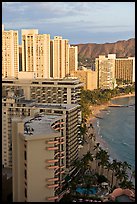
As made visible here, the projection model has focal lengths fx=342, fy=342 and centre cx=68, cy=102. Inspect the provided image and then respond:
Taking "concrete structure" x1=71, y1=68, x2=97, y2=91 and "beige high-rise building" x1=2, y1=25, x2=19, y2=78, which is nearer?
"beige high-rise building" x1=2, y1=25, x2=19, y2=78

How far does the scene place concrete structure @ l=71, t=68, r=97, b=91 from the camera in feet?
36.3

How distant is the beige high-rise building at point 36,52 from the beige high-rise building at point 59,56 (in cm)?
52

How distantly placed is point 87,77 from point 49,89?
5.99m

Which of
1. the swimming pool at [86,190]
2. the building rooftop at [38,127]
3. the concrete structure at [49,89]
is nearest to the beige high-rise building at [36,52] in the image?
the concrete structure at [49,89]

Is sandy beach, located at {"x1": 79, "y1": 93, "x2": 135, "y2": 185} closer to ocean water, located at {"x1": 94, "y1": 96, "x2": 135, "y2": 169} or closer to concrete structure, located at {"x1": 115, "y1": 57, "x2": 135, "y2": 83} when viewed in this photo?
ocean water, located at {"x1": 94, "y1": 96, "x2": 135, "y2": 169}

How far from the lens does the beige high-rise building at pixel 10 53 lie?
8375 mm

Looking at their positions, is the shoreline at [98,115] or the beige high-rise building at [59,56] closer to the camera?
the shoreline at [98,115]

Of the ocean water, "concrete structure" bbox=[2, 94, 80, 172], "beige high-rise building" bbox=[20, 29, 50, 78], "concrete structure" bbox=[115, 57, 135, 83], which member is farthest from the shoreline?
"concrete structure" bbox=[115, 57, 135, 83]

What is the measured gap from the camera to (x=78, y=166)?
3.81 metres

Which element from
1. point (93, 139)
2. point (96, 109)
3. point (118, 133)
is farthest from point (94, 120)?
point (93, 139)

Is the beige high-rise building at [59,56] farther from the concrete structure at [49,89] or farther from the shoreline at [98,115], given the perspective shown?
the concrete structure at [49,89]

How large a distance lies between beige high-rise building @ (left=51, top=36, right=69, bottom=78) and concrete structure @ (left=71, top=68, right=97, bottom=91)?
1490 millimetres

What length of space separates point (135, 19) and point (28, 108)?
10.5ft

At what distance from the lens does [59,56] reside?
29.7 ft
